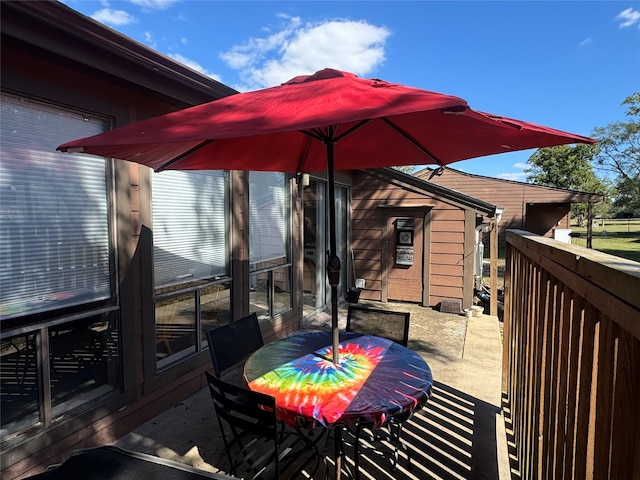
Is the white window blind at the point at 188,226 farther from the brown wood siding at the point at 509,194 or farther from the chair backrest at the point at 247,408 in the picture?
the brown wood siding at the point at 509,194

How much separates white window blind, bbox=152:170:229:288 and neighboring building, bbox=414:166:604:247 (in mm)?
15169

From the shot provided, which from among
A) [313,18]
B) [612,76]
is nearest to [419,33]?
[313,18]

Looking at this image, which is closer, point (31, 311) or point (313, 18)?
point (31, 311)

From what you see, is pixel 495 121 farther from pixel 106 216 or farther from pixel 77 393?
pixel 77 393

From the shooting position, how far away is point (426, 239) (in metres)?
6.56

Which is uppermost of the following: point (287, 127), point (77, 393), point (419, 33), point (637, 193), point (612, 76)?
point (612, 76)

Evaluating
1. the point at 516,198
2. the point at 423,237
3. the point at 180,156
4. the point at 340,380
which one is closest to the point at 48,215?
the point at 180,156

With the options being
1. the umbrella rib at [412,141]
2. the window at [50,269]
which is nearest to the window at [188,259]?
the window at [50,269]

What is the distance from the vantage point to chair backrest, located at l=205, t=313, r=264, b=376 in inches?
89.0

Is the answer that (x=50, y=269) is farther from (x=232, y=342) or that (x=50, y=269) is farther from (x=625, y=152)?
(x=625, y=152)

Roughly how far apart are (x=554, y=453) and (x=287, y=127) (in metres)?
1.52

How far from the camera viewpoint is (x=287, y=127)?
1118 mm

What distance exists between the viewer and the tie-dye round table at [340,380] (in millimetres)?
1550

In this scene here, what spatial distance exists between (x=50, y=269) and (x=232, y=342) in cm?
120
